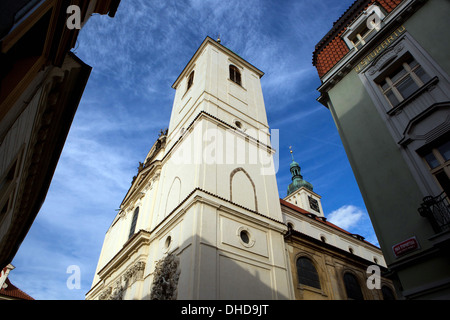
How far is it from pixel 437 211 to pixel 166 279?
31.1 ft

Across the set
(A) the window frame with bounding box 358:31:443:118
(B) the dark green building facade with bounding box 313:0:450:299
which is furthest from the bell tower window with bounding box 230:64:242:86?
(A) the window frame with bounding box 358:31:443:118

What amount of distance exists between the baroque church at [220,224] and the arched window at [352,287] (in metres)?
0.07

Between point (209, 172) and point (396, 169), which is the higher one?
point (209, 172)

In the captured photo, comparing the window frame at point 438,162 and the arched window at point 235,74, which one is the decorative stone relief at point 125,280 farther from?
the arched window at point 235,74

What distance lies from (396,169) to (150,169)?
1594cm

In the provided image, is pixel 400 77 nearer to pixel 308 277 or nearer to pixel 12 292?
A: pixel 308 277

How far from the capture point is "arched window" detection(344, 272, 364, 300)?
1547 cm

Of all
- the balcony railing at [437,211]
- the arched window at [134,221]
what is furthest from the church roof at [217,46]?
→ the balcony railing at [437,211]

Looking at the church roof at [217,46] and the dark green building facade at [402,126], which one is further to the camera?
the church roof at [217,46]

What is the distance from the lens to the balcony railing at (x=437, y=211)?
5513 millimetres
